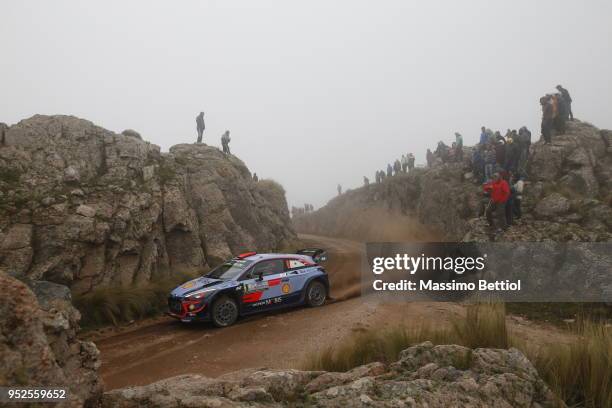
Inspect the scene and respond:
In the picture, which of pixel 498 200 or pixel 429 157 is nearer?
pixel 498 200

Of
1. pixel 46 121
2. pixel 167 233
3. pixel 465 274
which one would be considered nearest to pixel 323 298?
pixel 465 274

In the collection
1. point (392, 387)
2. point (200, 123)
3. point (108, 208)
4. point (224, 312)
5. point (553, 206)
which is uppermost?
point (200, 123)

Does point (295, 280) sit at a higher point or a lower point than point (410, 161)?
lower

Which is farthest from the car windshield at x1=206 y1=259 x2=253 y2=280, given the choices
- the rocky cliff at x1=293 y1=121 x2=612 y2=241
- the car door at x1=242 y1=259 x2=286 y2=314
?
the rocky cliff at x1=293 y1=121 x2=612 y2=241

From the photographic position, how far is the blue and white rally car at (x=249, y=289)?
32.8 ft

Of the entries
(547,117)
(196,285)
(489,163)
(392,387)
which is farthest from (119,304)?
(547,117)

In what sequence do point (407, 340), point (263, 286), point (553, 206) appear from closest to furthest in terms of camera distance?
point (407, 340), point (263, 286), point (553, 206)

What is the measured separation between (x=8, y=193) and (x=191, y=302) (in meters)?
7.52

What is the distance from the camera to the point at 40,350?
9.06 ft

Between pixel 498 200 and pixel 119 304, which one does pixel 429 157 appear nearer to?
pixel 498 200

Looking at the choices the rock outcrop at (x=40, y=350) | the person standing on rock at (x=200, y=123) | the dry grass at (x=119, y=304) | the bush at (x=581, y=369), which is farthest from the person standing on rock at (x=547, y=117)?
the rock outcrop at (x=40, y=350)

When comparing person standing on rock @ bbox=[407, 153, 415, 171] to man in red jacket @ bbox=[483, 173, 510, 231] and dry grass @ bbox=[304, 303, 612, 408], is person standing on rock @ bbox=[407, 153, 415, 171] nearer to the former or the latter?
man in red jacket @ bbox=[483, 173, 510, 231]

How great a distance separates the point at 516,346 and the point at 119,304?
10240 millimetres

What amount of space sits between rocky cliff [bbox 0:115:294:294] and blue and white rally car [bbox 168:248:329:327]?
4.05 meters
